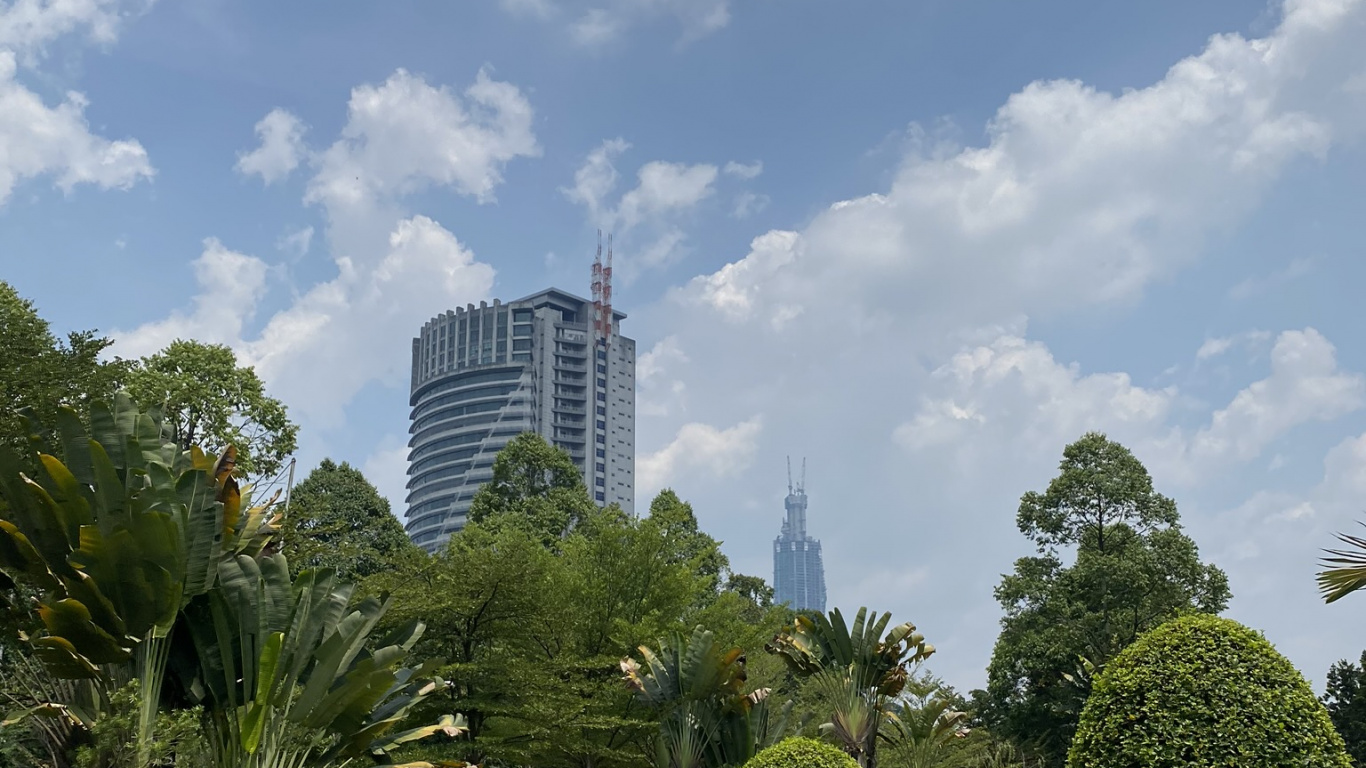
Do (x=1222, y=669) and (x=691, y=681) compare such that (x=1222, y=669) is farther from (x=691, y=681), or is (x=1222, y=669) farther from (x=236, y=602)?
(x=691, y=681)

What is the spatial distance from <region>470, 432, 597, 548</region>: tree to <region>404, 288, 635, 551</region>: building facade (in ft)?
291

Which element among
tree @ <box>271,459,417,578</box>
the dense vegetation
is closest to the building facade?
tree @ <box>271,459,417,578</box>

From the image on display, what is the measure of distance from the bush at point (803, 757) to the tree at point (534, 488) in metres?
35.1

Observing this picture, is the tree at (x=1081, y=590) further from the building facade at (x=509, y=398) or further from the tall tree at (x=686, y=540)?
the building facade at (x=509, y=398)

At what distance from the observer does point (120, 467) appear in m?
13.1

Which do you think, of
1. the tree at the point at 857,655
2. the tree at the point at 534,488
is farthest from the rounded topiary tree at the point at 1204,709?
the tree at the point at 534,488

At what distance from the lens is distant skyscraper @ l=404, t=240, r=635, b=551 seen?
14375cm

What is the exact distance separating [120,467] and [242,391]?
18.2 meters

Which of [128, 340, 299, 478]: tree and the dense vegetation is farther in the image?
[128, 340, 299, 478]: tree

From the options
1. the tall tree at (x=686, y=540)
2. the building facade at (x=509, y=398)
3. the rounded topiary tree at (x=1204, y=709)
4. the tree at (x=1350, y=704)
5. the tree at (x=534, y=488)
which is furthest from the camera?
the building facade at (x=509, y=398)

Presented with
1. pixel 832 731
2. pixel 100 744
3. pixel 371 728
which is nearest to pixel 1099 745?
pixel 371 728

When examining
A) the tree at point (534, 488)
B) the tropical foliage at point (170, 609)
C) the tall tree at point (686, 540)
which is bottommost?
the tropical foliage at point (170, 609)

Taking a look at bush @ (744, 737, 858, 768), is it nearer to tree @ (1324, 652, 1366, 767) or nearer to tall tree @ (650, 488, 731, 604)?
tall tree @ (650, 488, 731, 604)

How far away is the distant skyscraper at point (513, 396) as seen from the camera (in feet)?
472
